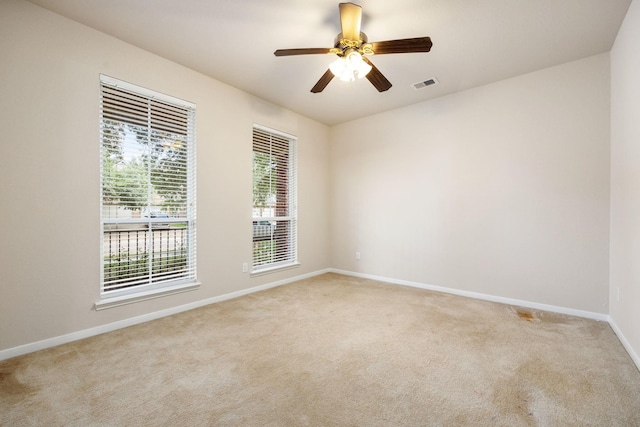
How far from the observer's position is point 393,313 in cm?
309

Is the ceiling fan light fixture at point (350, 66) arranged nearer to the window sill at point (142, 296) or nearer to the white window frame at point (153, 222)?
the white window frame at point (153, 222)

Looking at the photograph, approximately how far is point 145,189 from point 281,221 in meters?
2.01

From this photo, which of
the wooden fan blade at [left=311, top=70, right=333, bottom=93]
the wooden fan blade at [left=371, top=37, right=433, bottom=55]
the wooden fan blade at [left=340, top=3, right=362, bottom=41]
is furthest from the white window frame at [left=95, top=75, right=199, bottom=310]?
the wooden fan blade at [left=371, top=37, right=433, bottom=55]

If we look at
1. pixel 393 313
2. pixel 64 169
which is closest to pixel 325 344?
pixel 393 313

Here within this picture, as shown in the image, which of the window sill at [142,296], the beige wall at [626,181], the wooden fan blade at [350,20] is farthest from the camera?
the window sill at [142,296]

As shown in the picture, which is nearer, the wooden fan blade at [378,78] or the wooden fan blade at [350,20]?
the wooden fan blade at [350,20]

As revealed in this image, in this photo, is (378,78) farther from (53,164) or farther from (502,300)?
(502,300)

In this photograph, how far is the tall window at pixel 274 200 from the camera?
405 centimetres

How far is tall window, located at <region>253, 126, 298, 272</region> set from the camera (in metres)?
4.05

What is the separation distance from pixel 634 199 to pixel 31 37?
194 inches

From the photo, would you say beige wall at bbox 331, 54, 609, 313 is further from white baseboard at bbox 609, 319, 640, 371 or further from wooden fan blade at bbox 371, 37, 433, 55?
wooden fan blade at bbox 371, 37, 433, 55

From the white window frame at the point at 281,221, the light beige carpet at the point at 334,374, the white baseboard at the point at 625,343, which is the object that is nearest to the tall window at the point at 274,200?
the white window frame at the point at 281,221

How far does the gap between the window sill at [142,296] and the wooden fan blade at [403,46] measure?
10.0 feet

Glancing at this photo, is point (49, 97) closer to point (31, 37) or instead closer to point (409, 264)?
point (31, 37)
